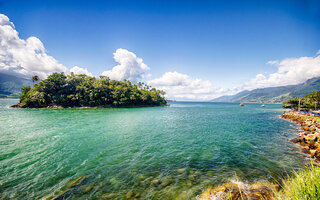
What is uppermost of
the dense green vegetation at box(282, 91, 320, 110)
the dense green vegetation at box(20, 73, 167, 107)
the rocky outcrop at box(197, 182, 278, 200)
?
the dense green vegetation at box(20, 73, 167, 107)

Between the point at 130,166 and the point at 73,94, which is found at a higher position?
the point at 73,94

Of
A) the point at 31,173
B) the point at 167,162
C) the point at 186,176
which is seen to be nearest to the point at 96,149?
the point at 31,173

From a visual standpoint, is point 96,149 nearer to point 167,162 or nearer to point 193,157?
point 167,162

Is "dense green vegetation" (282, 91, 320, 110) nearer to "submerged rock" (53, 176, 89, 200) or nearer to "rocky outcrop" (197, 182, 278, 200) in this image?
"rocky outcrop" (197, 182, 278, 200)

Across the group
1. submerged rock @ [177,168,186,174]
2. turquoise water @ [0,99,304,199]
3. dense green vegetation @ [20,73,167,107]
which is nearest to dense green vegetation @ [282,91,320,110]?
turquoise water @ [0,99,304,199]

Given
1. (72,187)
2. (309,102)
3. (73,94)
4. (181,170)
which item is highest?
(73,94)

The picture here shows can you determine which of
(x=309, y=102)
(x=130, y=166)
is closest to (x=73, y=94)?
(x=130, y=166)

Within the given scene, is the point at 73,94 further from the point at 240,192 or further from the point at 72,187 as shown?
the point at 240,192

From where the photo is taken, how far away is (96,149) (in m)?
13.4

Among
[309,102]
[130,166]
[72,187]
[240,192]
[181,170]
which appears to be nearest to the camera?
[240,192]

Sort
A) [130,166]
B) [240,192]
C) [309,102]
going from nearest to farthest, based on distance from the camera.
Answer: [240,192] < [130,166] < [309,102]

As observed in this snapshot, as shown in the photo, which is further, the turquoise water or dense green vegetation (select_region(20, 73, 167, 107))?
dense green vegetation (select_region(20, 73, 167, 107))

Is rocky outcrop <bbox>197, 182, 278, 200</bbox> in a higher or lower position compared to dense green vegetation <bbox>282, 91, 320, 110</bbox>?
lower

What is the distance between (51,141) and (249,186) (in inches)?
820
